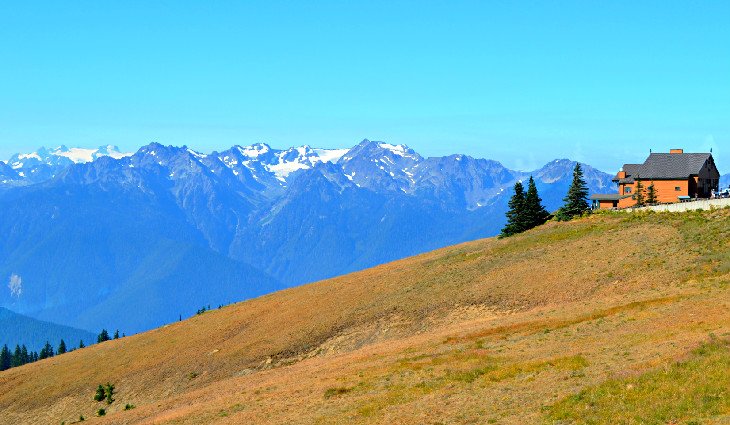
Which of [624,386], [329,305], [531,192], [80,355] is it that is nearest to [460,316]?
[329,305]

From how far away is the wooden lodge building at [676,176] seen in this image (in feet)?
324

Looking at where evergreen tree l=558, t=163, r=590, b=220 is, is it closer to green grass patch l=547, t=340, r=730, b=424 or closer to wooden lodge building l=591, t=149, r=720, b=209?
wooden lodge building l=591, t=149, r=720, b=209

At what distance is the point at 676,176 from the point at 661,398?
77.4m

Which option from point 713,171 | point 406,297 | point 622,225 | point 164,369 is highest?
point 713,171

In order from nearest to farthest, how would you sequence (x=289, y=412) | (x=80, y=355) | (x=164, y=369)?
(x=289, y=412), (x=164, y=369), (x=80, y=355)

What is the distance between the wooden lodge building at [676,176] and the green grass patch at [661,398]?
72022 mm

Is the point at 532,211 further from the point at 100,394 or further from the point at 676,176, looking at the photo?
the point at 100,394

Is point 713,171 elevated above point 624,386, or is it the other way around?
point 713,171

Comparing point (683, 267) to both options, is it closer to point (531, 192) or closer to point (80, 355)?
point (531, 192)

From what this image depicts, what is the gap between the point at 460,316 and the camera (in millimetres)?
60656

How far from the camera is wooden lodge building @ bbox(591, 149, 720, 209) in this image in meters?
98.8

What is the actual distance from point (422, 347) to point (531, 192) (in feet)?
160

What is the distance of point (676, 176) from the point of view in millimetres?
98875

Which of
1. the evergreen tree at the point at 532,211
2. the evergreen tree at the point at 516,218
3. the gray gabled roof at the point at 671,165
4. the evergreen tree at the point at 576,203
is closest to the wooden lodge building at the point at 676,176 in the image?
the gray gabled roof at the point at 671,165
